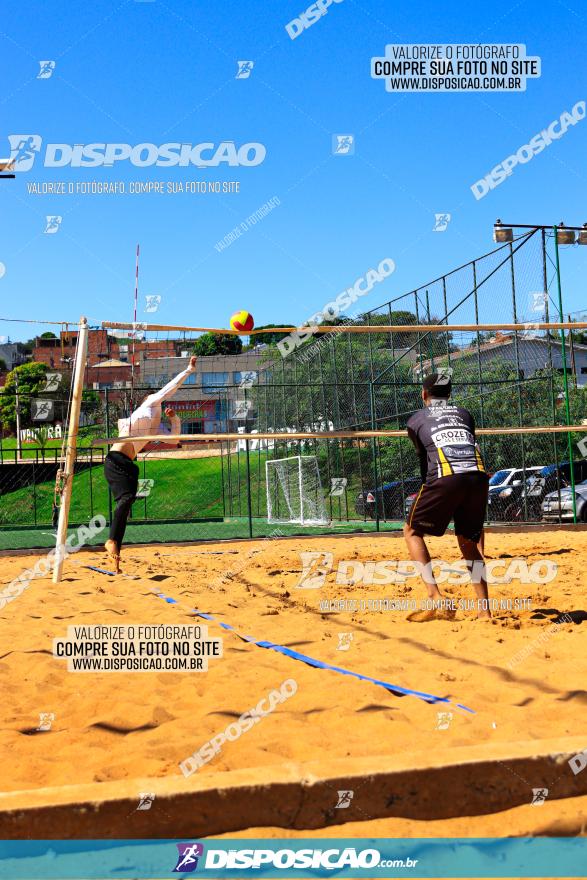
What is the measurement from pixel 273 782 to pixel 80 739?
1.04m

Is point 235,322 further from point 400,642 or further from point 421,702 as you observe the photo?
point 421,702

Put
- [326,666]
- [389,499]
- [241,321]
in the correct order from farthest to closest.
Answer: [389,499], [241,321], [326,666]

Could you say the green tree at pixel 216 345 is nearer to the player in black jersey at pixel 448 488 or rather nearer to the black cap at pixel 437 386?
the black cap at pixel 437 386

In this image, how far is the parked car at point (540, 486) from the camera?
14.5m

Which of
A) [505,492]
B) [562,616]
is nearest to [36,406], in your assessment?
[505,492]

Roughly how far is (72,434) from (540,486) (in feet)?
34.6

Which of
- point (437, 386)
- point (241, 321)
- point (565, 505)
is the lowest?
point (565, 505)

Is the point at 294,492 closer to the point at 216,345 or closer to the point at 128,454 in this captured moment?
the point at 128,454

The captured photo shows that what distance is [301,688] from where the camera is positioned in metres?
3.64

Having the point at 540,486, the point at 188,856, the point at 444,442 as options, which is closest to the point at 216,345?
the point at 540,486

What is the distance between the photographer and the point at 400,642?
4523 millimetres

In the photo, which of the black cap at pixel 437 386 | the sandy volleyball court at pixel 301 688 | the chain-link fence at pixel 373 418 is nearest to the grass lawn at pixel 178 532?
the chain-link fence at pixel 373 418

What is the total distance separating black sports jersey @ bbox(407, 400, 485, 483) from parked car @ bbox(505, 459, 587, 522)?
933 cm

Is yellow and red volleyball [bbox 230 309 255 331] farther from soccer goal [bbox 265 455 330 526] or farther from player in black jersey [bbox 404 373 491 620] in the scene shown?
soccer goal [bbox 265 455 330 526]
